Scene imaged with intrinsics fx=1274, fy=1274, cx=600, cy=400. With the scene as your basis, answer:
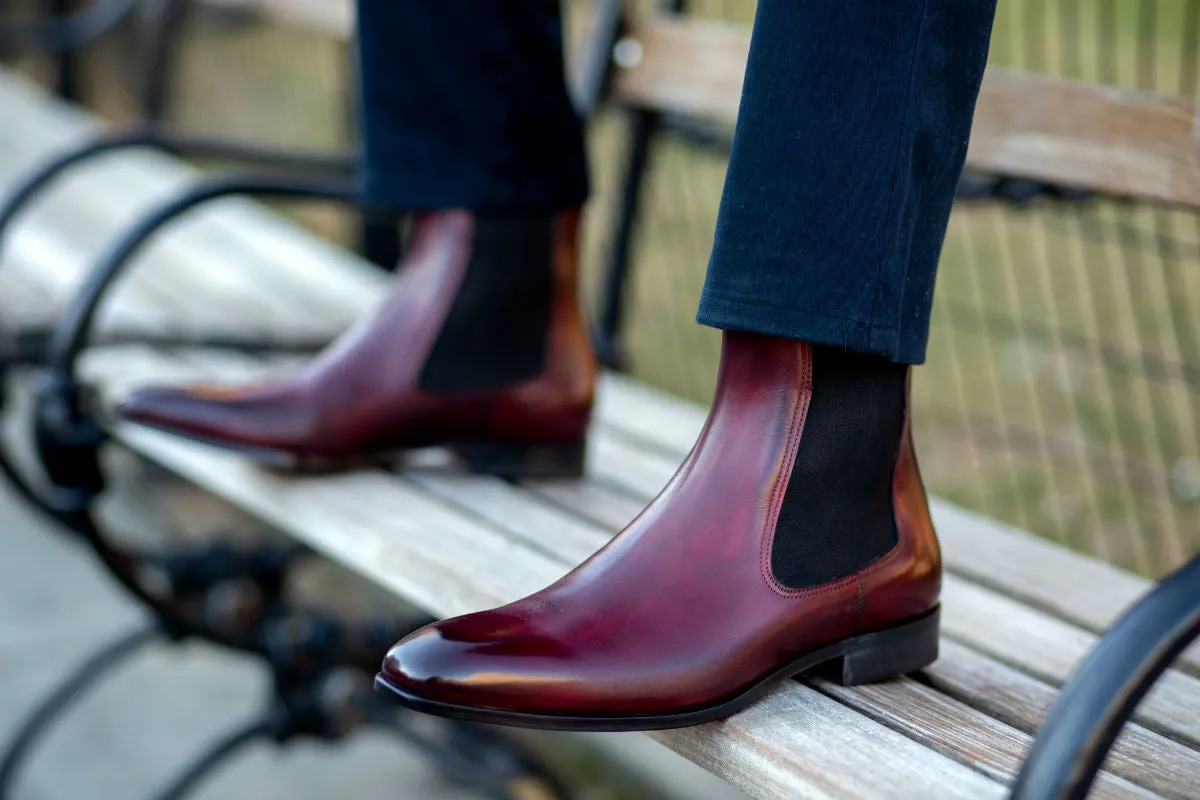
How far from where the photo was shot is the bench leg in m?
0.53

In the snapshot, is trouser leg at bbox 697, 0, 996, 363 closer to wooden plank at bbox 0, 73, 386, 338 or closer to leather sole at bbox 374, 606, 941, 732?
leather sole at bbox 374, 606, 941, 732

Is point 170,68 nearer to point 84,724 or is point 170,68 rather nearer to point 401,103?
point 84,724

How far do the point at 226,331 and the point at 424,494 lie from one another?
463 millimetres

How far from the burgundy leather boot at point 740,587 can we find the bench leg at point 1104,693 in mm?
190

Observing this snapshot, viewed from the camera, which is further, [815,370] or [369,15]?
[369,15]

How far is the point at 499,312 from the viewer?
1043mm

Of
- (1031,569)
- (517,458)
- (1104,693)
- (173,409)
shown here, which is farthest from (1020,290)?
(1104,693)

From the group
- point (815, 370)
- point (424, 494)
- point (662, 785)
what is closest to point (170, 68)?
point (662, 785)

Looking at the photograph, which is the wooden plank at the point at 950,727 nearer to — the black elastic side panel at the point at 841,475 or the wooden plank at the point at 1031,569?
the black elastic side panel at the point at 841,475

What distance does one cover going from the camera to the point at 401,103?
1.05m

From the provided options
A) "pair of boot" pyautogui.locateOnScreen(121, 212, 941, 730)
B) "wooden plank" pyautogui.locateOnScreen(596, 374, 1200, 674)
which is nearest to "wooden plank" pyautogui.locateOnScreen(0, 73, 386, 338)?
"wooden plank" pyautogui.locateOnScreen(596, 374, 1200, 674)

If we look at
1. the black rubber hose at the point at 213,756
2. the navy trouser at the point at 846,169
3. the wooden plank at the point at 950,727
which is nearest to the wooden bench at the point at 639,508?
the wooden plank at the point at 950,727

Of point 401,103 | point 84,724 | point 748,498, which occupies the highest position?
point 401,103

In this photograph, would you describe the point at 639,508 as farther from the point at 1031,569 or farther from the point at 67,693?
the point at 67,693
